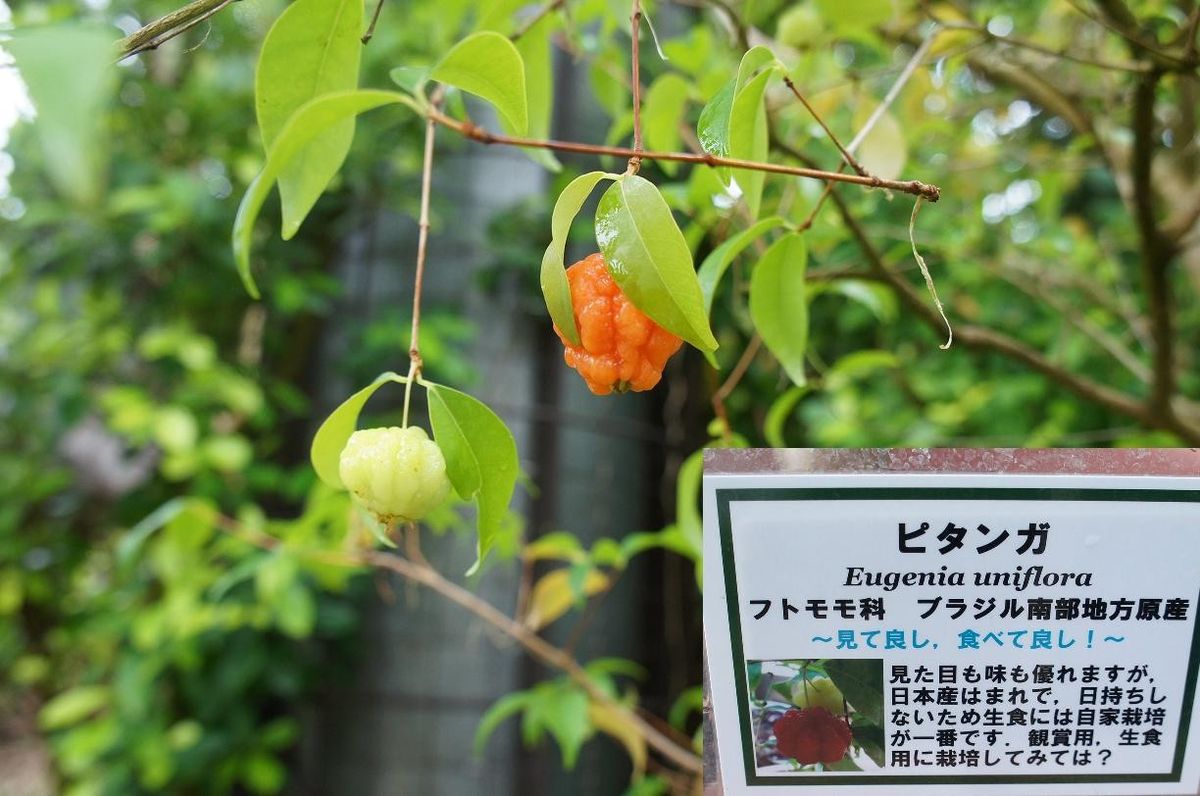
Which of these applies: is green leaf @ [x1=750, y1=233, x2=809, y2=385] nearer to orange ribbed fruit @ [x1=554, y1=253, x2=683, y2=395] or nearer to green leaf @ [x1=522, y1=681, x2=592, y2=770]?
orange ribbed fruit @ [x1=554, y1=253, x2=683, y2=395]

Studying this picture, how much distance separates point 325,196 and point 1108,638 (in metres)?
1.62

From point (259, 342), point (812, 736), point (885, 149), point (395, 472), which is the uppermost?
point (259, 342)

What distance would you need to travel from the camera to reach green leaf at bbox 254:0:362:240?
0.49m

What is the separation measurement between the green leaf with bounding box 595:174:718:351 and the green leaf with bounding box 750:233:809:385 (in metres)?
0.18

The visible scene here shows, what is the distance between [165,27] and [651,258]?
0.79 ft

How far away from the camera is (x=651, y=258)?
420mm

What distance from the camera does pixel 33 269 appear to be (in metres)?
1.68

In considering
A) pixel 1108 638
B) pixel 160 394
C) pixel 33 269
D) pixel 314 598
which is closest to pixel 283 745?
pixel 314 598

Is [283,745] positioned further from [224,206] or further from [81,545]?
[224,206]

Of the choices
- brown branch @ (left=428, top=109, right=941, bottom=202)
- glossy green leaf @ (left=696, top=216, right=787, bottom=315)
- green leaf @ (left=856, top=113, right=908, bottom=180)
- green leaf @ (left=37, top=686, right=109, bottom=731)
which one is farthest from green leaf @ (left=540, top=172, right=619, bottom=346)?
green leaf @ (left=37, top=686, right=109, bottom=731)

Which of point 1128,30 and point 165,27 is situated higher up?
point 1128,30

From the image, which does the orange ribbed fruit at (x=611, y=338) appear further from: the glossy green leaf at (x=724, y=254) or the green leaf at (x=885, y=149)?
the green leaf at (x=885, y=149)

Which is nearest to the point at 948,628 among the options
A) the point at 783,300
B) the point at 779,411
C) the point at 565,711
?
the point at 783,300

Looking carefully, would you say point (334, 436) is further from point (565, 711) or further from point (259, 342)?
point (259, 342)
